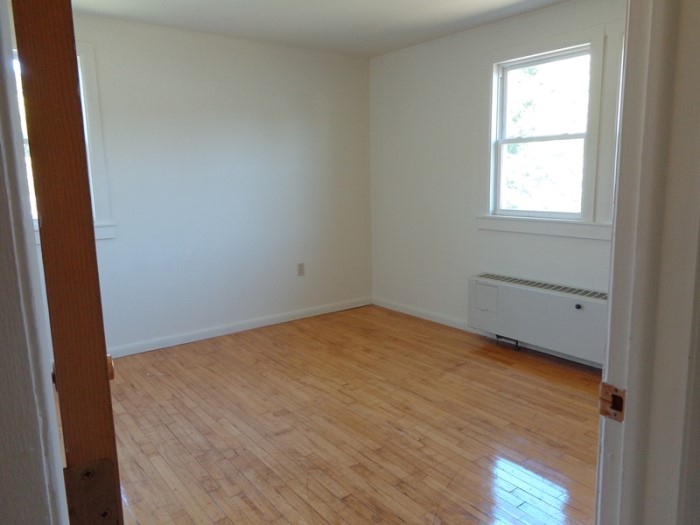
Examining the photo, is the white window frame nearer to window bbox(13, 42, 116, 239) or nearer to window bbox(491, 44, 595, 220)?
window bbox(491, 44, 595, 220)

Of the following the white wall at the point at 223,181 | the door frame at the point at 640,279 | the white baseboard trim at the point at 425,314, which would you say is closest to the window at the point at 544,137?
the white baseboard trim at the point at 425,314

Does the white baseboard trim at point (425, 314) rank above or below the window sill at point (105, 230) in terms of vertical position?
below

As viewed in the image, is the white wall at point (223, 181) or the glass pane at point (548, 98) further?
the white wall at point (223, 181)

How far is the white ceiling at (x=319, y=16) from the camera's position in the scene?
331cm

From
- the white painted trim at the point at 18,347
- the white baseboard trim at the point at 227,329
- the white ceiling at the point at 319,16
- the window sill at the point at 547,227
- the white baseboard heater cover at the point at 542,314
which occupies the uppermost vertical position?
the white ceiling at the point at 319,16

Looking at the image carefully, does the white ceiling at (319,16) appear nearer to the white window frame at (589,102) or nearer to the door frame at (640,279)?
Answer: the white window frame at (589,102)

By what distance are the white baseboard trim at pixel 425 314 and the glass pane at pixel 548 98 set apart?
158 centimetres

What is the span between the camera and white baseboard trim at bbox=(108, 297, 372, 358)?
393cm

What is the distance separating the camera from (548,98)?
3.66 metres

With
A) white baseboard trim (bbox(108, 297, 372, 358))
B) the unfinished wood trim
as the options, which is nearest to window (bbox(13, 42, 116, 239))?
white baseboard trim (bbox(108, 297, 372, 358))

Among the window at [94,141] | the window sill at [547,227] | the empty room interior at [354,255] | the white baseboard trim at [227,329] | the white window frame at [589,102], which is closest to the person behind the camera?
the empty room interior at [354,255]

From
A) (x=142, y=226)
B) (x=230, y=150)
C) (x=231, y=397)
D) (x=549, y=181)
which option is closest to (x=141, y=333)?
(x=142, y=226)

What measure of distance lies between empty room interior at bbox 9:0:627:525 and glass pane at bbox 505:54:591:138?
2cm

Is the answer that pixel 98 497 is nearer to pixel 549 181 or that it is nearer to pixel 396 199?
pixel 549 181
